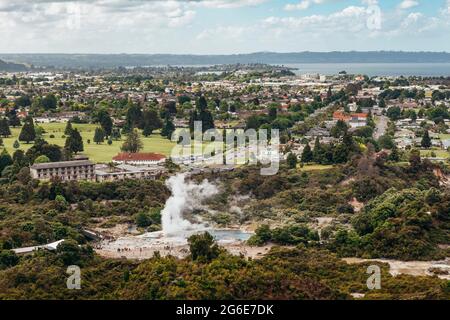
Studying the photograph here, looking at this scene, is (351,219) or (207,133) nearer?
(351,219)

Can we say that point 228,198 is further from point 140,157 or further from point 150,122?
point 150,122

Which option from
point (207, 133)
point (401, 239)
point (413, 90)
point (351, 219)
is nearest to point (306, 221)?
point (351, 219)

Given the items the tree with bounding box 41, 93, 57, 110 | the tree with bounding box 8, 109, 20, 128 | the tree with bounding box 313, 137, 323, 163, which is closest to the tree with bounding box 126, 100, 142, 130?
the tree with bounding box 8, 109, 20, 128

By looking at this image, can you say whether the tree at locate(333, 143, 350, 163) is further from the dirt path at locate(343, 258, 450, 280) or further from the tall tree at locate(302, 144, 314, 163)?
the dirt path at locate(343, 258, 450, 280)

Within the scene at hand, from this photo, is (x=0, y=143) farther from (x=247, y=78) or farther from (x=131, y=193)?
(x=247, y=78)

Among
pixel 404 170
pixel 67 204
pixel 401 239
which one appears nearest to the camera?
pixel 401 239

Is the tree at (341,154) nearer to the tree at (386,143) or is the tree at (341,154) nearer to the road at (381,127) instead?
the tree at (386,143)
